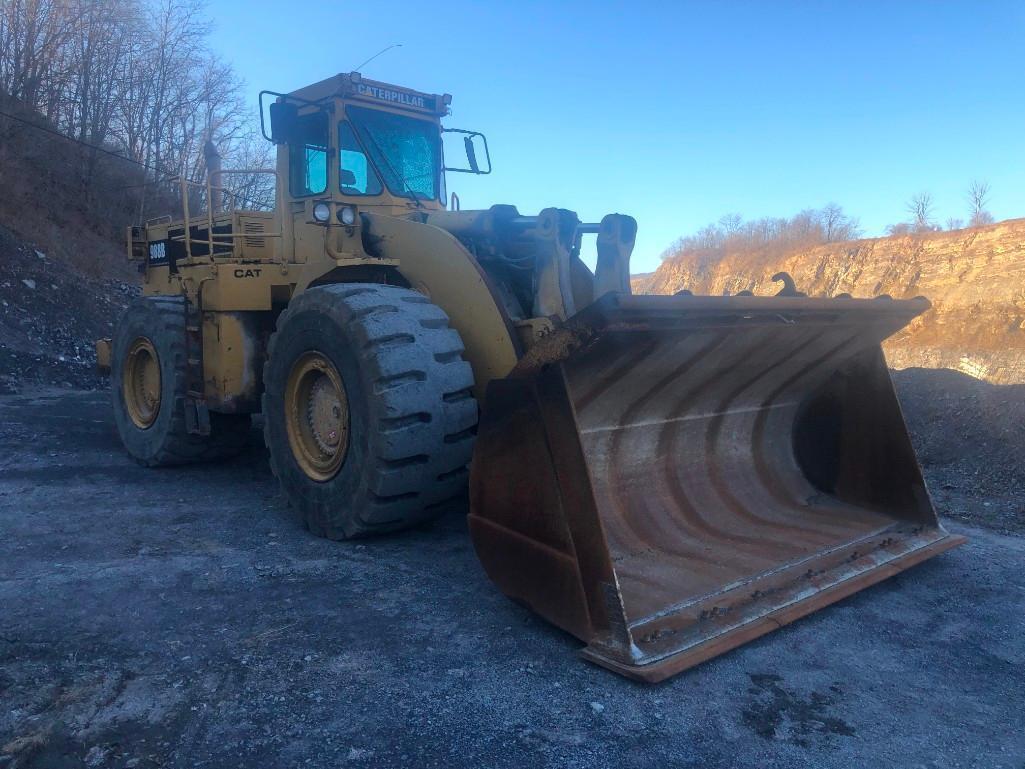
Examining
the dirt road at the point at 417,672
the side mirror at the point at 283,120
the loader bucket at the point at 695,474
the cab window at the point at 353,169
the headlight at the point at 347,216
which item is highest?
the side mirror at the point at 283,120

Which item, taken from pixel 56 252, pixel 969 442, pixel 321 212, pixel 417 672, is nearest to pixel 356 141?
pixel 321 212

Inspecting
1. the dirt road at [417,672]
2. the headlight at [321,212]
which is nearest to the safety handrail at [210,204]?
the headlight at [321,212]

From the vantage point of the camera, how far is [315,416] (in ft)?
16.7

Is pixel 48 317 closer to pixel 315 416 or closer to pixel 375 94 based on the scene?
pixel 375 94

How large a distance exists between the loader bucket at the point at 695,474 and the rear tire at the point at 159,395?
157 inches

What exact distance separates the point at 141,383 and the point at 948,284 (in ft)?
54.5

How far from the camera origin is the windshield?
608cm

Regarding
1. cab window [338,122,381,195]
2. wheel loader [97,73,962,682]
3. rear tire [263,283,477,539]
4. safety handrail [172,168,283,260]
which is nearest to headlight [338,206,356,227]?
wheel loader [97,73,962,682]

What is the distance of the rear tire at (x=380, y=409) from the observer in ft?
13.9

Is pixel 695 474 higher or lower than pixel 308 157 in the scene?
lower

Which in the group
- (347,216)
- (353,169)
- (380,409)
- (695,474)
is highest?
(353,169)

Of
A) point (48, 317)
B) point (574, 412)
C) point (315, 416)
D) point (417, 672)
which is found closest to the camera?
point (417, 672)

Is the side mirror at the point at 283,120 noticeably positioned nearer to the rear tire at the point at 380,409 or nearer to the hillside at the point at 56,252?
the rear tire at the point at 380,409

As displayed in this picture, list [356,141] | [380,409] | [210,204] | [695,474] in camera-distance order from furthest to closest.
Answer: [210,204] < [356,141] < [695,474] < [380,409]
